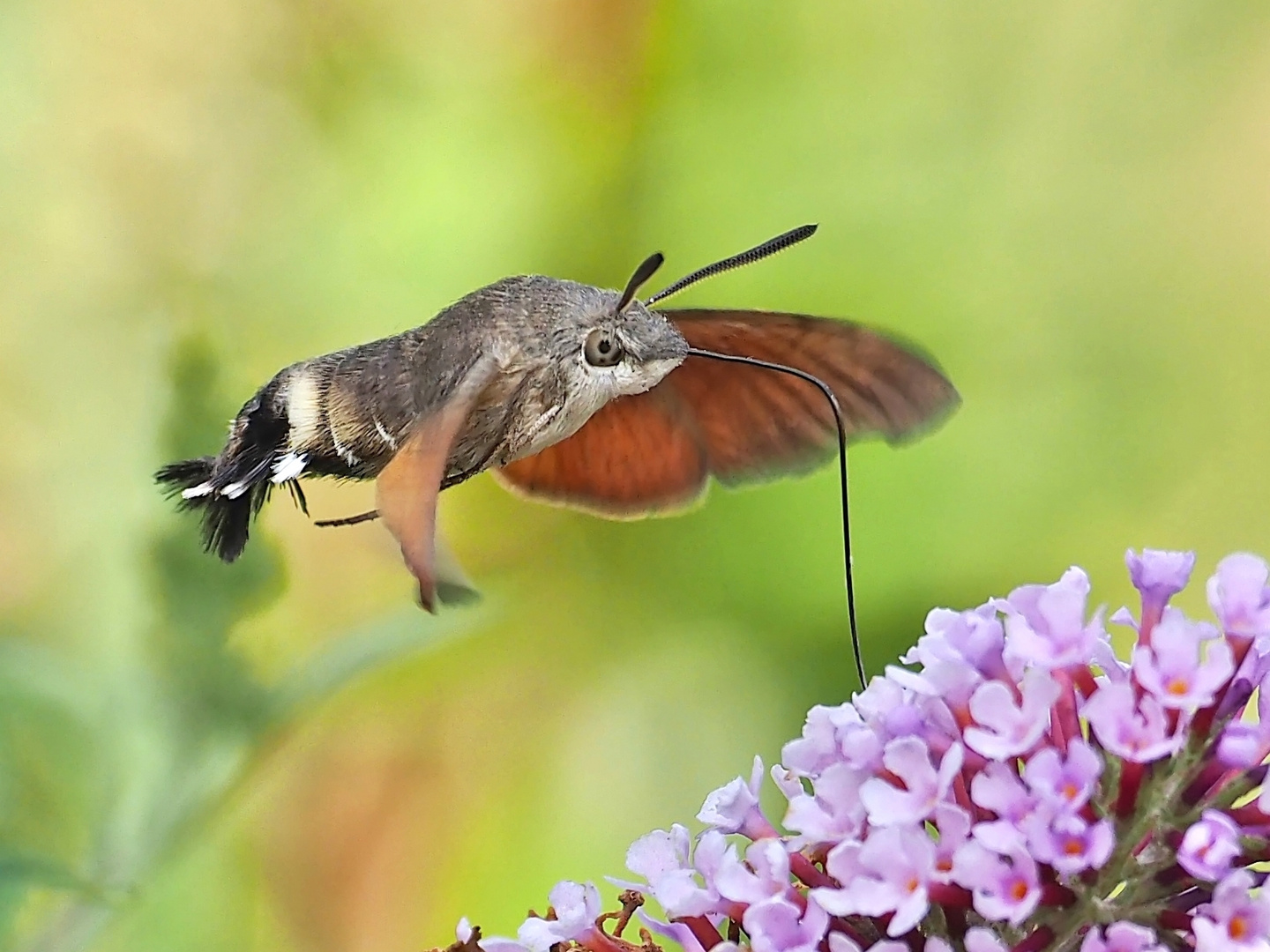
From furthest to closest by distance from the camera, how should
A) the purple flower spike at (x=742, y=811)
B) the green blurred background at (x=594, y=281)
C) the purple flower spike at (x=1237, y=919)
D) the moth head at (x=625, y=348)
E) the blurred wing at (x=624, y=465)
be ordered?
the green blurred background at (x=594, y=281) → the blurred wing at (x=624, y=465) → the moth head at (x=625, y=348) → the purple flower spike at (x=742, y=811) → the purple flower spike at (x=1237, y=919)

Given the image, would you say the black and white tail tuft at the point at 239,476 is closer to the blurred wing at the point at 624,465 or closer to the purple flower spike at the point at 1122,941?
the blurred wing at the point at 624,465

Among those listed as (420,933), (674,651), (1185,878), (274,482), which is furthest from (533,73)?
(1185,878)

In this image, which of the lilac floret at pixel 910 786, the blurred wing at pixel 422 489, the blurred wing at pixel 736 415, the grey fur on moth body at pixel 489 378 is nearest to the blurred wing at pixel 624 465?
the blurred wing at pixel 736 415

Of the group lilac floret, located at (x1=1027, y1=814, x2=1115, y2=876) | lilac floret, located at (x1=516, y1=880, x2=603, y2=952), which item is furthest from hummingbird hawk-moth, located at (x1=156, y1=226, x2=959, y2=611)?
lilac floret, located at (x1=1027, y1=814, x2=1115, y2=876)

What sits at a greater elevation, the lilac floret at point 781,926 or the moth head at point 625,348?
the moth head at point 625,348

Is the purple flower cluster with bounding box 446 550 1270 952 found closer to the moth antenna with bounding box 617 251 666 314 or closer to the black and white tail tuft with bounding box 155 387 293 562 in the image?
the moth antenna with bounding box 617 251 666 314

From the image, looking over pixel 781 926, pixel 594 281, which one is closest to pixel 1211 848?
pixel 781 926
